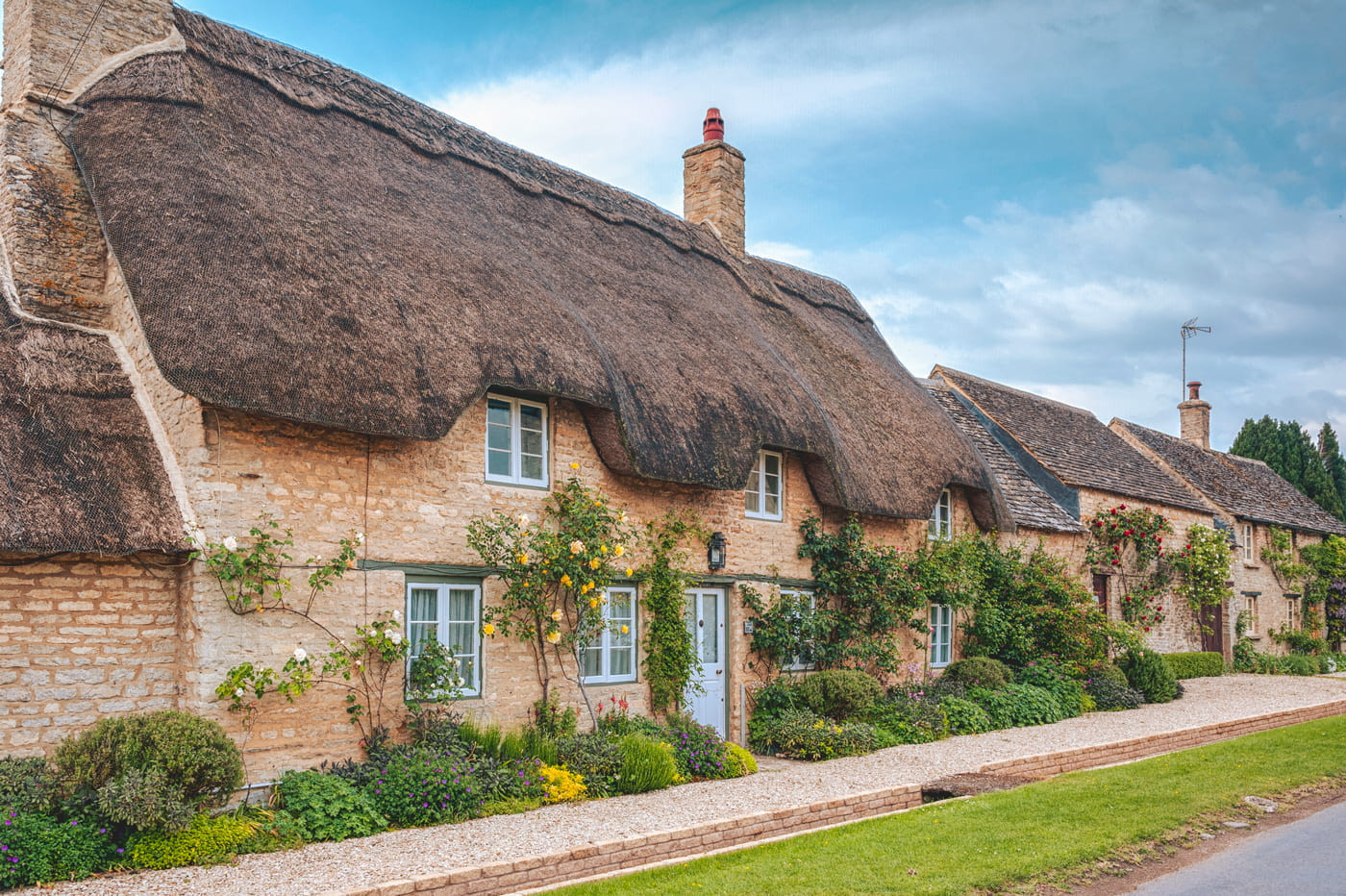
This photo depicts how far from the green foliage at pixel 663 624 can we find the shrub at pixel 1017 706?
17.4 ft

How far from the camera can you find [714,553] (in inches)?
505

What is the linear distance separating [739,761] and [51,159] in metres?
8.82

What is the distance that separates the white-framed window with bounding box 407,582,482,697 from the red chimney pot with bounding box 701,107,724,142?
10724 millimetres

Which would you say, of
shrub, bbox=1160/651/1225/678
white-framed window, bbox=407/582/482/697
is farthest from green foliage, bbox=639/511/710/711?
shrub, bbox=1160/651/1225/678

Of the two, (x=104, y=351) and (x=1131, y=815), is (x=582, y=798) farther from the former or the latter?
(x=104, y=351)

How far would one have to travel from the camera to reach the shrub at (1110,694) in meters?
17.2

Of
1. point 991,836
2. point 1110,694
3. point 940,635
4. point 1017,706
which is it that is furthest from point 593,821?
point 1110,694

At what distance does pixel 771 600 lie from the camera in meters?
13.8

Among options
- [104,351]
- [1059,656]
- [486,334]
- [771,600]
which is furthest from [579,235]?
[1059,656]

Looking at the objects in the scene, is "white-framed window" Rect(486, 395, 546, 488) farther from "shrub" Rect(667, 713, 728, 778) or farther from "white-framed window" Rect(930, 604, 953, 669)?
"white-framed window" Rect(930, 604, 953, 669)

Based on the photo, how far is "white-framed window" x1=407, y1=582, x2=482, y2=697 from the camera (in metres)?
9.98

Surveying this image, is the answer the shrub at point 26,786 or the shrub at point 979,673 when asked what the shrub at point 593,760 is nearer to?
the shrub at point 26,786

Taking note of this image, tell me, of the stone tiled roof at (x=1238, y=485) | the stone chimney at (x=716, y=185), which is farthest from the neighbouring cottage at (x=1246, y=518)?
the stone chimney at (x=716, y=185)

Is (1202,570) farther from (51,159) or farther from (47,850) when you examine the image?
(47,850)
